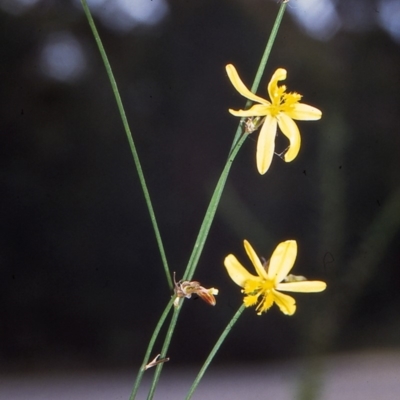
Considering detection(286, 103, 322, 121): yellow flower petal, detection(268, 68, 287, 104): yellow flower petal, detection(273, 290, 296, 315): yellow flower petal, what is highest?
detection(268, 68, 287, 104): yellow flower petal

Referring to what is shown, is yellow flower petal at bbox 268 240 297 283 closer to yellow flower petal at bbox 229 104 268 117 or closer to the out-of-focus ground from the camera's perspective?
yellow flower petal at bbox 229 104 268 117

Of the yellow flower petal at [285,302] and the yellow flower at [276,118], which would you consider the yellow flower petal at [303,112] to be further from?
the yellow flower petal at [285,302]

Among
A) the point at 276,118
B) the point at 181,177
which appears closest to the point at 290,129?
the point at 276,118

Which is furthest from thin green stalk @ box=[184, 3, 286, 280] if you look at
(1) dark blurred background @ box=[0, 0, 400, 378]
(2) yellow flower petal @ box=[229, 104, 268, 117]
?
(1) dark blurred background @ box=[0, 0, 400, 378]

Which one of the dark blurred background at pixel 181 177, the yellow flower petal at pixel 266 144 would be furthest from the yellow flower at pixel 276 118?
the dark blurred background at pixel 181 177

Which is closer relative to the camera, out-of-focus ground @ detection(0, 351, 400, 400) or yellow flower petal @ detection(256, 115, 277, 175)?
yellow flower petal @ detection(256, 115, 277, 175)

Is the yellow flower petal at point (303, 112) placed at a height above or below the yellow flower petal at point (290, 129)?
above

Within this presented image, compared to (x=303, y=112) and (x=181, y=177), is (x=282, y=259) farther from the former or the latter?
(x=181, y=177)
